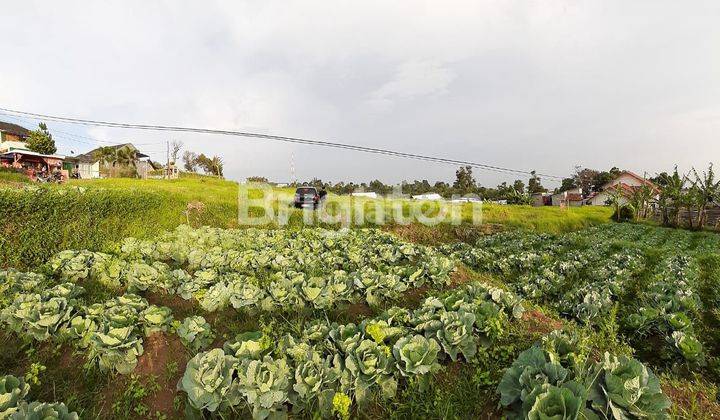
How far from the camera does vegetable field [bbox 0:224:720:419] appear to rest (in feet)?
8.77

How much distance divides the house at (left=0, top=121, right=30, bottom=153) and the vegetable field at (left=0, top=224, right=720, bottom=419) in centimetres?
5585

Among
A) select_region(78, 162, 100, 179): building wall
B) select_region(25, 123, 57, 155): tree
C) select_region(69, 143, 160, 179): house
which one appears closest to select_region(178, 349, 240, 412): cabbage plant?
select_region(25, 123, 57, 155): tree

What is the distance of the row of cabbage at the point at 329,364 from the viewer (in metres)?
2.84

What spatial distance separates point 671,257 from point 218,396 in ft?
44.9

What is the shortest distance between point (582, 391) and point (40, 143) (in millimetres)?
59376

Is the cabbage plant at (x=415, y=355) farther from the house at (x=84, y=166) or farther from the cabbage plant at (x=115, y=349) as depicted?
the house at (x=84, y=166)

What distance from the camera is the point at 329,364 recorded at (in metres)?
3.16

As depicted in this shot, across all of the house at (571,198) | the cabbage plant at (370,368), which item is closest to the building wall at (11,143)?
the cabbage plant at (370,368)

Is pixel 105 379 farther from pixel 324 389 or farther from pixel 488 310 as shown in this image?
pixel 488 310

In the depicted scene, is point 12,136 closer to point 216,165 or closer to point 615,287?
point 216,165

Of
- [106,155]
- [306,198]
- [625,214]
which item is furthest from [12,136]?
[625,214]

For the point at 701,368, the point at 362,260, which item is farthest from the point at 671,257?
the point at 362,260

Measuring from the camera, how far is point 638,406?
239 cm

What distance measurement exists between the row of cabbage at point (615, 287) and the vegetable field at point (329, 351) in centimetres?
6
